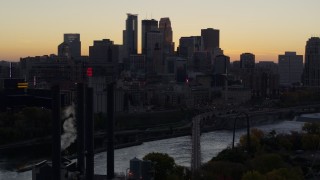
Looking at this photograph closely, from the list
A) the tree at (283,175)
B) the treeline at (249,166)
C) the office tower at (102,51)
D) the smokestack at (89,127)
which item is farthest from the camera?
the office tower at (102,51)

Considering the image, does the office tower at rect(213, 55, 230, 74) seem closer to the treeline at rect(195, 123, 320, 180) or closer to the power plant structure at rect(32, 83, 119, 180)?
the treeline at rect(195, 123, 320, 180)

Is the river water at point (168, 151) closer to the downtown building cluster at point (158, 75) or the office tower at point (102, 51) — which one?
the downtown building cluster at point (158, 75)

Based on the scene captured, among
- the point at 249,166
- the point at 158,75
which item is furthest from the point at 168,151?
the point at 158,75

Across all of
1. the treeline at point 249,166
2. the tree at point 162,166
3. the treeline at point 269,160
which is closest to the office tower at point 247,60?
the treeline at point 269,160

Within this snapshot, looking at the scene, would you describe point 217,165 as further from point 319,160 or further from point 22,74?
point 22,74

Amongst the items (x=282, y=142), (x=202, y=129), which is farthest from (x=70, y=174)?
(x=202, y=129)
